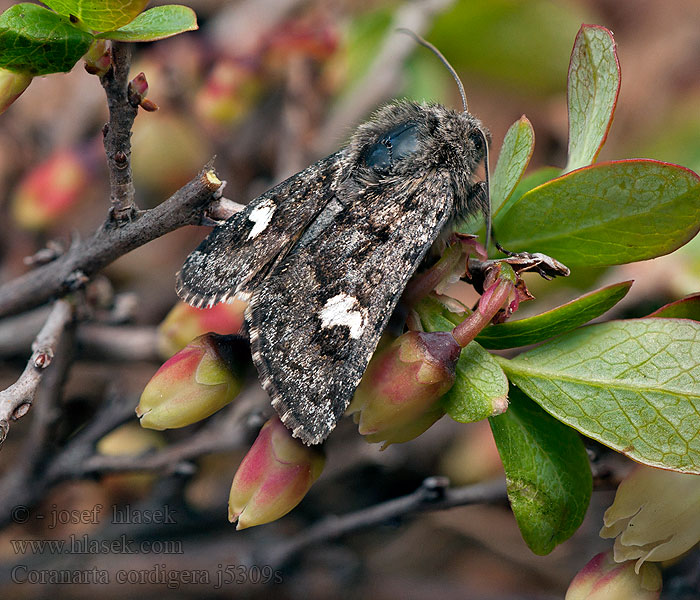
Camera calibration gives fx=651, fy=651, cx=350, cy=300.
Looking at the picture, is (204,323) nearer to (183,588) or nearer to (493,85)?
(183,588)

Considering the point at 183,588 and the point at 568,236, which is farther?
the point at 183,588

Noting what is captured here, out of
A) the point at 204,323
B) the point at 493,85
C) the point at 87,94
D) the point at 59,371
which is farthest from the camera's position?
the point at 493,85

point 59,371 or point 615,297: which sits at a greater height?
point 615,297

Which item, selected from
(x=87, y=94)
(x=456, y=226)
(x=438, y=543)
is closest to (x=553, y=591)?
(x=438, y=543)

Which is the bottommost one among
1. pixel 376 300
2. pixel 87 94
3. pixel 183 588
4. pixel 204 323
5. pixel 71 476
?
pixel 183 588

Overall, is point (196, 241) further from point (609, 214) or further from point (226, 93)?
point (609, 214)

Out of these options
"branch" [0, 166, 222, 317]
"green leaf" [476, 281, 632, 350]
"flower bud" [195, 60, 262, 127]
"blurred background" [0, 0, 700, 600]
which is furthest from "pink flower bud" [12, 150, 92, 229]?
"green leaf" [476, 281, 632, 350]

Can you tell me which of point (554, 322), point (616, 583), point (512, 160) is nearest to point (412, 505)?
point (616, 583)
